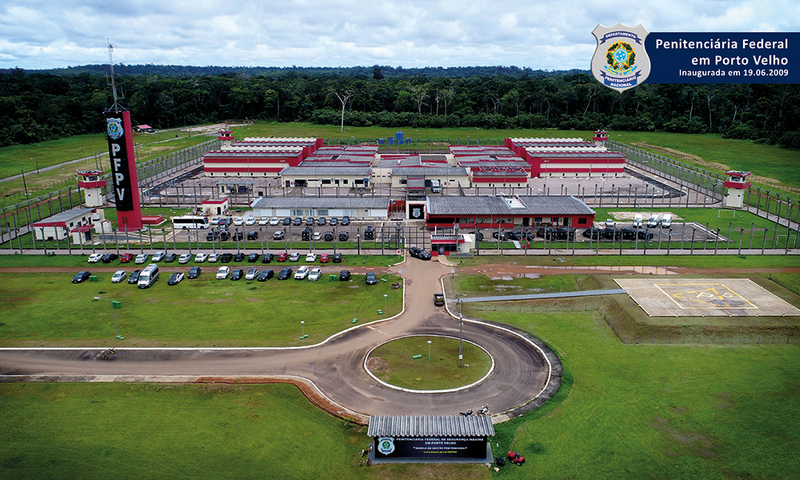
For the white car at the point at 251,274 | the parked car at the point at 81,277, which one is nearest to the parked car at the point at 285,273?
the white car at the point at 251,274

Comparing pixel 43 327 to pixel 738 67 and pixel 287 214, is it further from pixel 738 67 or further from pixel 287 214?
pixel 738 67

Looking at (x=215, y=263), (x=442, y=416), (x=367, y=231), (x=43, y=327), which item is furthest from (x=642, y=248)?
(x=43, y=327)

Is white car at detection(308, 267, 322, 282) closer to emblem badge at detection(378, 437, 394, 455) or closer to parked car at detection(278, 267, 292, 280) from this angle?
parked car at detection(278, 267, 292, 280)

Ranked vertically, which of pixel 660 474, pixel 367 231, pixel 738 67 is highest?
pixel 738 67

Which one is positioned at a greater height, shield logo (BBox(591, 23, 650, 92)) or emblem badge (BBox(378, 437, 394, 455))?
shield logo (BBox(591, 23, 650, 92))

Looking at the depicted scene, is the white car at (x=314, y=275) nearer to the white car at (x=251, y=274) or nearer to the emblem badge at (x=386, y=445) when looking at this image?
the white car at (x=251, y=274)

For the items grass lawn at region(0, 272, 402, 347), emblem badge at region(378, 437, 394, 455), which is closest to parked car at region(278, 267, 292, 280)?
grass lawn at region(0, 272, 402, 347)

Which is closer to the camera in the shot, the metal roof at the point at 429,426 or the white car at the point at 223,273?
the metal roof at the point at 429,426
